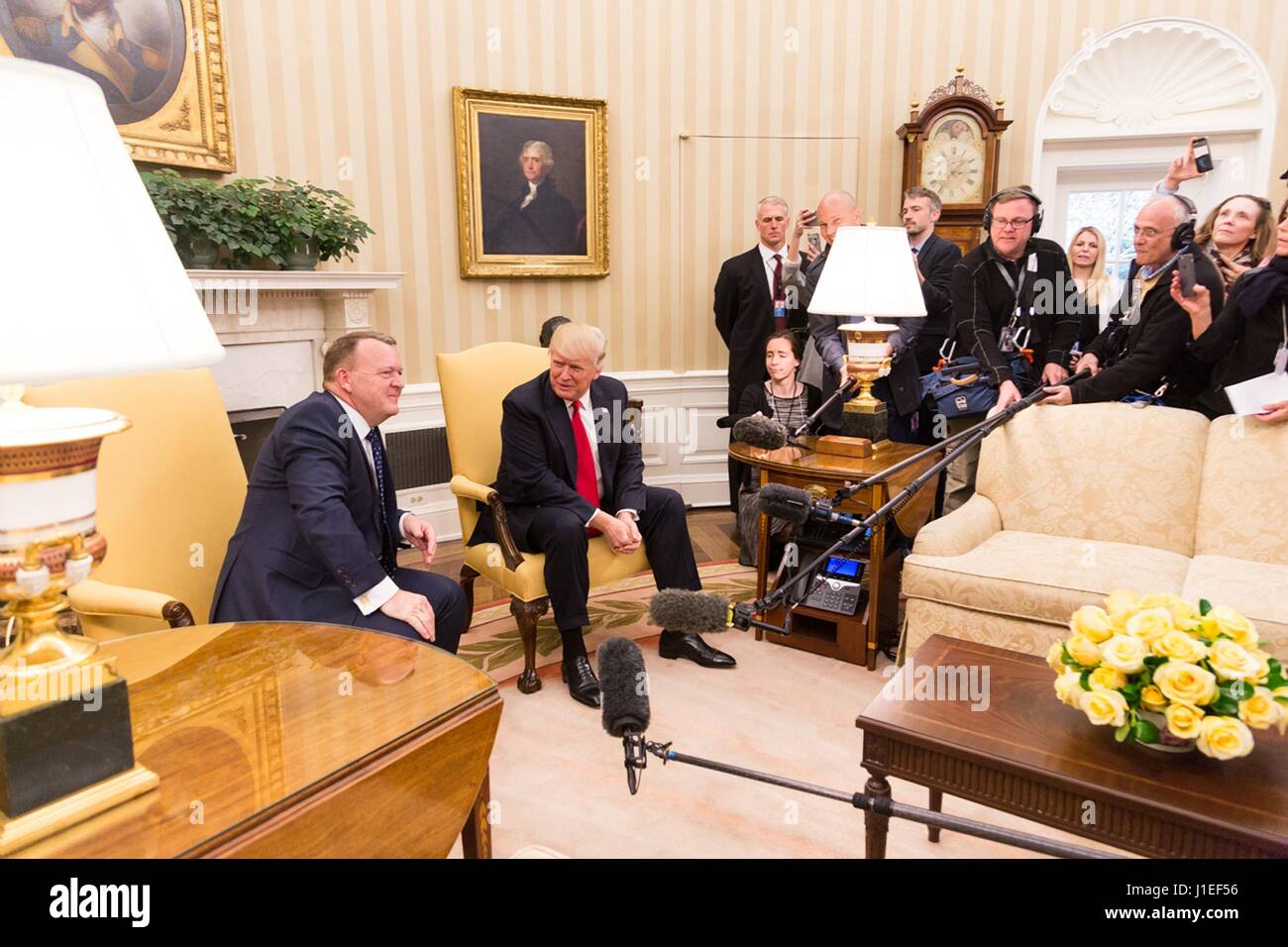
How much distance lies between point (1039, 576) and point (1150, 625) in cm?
119

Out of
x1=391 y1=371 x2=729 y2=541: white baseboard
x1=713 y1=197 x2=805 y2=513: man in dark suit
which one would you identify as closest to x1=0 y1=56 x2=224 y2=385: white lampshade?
x1=713 y1=197 x2=805 y2=513: man in dark suit

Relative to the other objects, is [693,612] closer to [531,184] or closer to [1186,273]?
[1186,273]

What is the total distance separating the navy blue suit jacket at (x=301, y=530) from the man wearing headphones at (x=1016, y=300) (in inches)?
101

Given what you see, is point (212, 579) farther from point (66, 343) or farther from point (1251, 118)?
point (1251, 118)

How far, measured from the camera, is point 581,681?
304 centimetres

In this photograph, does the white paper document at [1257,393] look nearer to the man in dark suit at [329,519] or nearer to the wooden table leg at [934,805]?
the wooden table leg at [934,805]

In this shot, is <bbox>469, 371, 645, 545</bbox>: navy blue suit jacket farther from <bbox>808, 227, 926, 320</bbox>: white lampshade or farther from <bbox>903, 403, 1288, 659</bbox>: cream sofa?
<bbox>903, 403, 1288, 659</bbox>: cream sofa

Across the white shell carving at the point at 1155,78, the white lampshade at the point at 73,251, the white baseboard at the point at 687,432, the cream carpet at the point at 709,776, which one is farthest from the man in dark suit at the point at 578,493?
the white shell carving at the point at 1155,78

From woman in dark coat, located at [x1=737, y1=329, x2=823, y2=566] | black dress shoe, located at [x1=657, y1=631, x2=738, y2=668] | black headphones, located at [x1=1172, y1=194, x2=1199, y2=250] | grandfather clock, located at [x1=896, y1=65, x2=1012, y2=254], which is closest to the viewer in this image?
black dress shoe, located at [x1=657, y1=631, x2=738, y2=668]

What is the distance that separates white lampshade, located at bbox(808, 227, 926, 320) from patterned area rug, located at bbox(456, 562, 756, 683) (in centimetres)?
119

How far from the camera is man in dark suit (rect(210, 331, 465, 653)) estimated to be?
2.25 m

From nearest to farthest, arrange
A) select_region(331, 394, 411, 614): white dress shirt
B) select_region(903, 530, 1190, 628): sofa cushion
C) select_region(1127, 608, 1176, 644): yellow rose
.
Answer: select_region(1127, 608, 1176, 644): yellow rose < select_region(331, 394, 411, 614): white dress shirt < select_region(903, 530, 1190, 628): sofa cushion

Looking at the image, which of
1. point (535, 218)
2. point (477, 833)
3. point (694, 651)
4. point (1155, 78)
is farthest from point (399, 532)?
point (1155, 78)

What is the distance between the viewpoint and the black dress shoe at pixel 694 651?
130 inches
